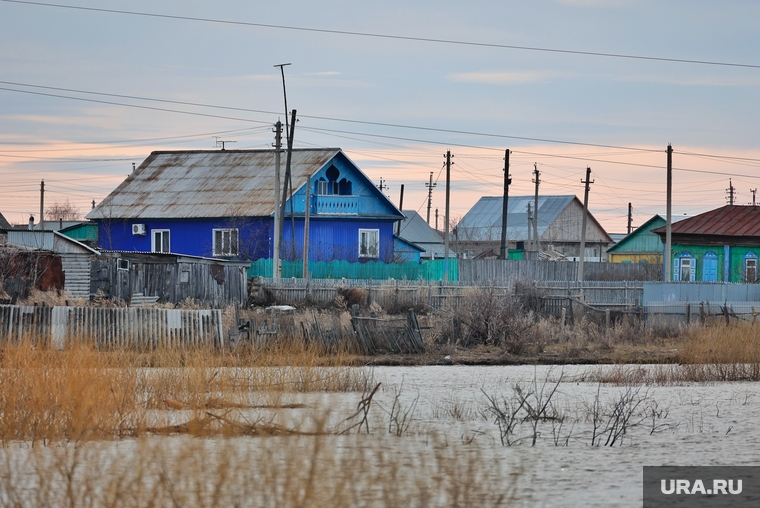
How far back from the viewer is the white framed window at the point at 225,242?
135 ft

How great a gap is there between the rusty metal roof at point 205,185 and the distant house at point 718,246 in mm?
17649

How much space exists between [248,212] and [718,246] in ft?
73.7

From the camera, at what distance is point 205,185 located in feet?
144

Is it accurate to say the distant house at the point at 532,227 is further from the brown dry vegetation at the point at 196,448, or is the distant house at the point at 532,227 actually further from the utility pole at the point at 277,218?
the brown dry vegetation at the point at 196,448

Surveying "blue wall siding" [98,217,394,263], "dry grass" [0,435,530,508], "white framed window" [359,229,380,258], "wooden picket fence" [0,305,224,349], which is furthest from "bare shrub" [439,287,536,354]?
"white framed window" [359,229,380,258]

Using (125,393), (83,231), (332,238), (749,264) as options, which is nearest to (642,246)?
(749,264)

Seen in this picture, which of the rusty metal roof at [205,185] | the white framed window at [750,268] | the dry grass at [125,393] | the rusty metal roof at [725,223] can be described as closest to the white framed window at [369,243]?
the rusty metal roof at [205,185]

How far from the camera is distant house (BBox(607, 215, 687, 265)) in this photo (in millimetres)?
64875

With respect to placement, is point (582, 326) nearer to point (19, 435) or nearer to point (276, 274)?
point (276, 274)

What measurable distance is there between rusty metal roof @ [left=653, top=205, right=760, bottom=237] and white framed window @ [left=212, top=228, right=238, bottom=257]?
2098 cm

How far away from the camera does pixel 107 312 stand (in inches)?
808

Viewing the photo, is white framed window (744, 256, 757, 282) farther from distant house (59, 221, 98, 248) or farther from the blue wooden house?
distant house (59, 221, 98, 248)

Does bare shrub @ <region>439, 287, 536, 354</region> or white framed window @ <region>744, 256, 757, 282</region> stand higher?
white framed window @ <region>744, 256, 757, 282</region>

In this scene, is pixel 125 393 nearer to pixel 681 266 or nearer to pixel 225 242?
pixel 225 242
